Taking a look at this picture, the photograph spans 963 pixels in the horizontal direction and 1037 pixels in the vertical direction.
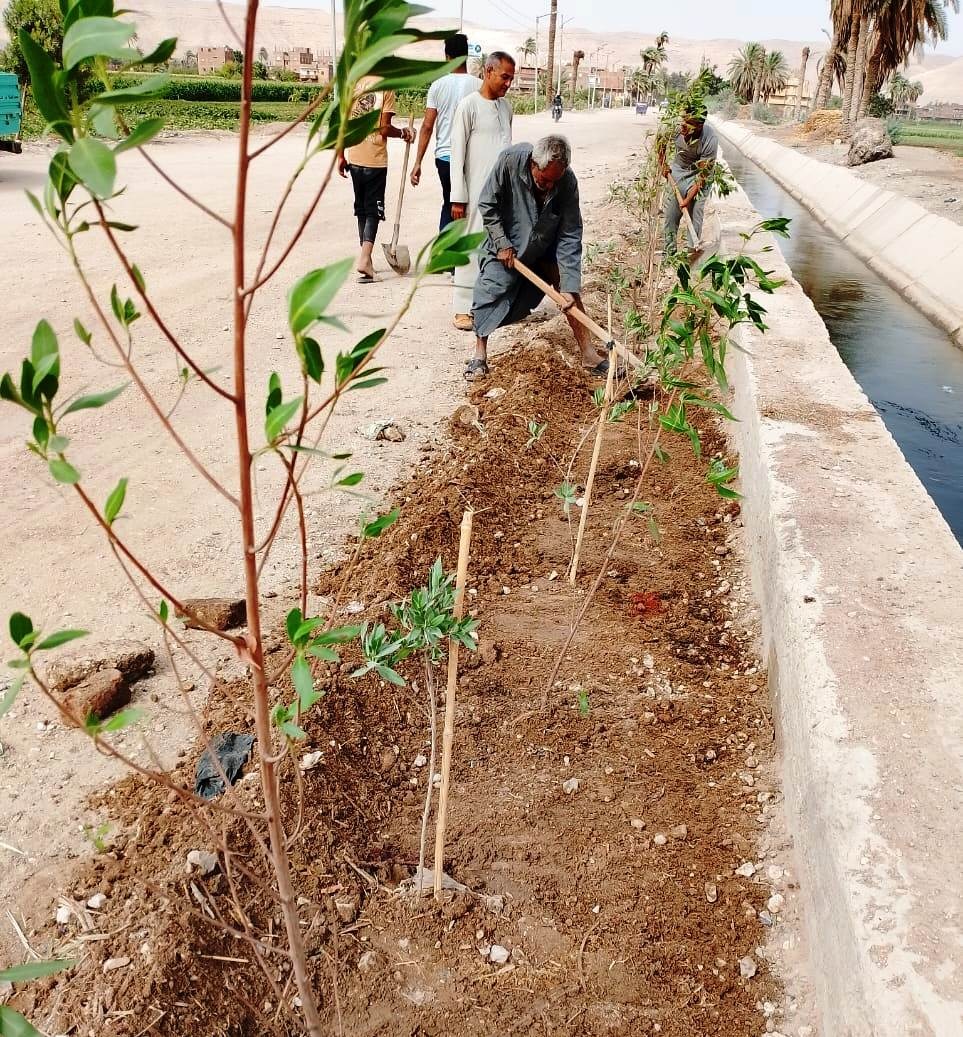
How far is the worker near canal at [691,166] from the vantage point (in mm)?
6188

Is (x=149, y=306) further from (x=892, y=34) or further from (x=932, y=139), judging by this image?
(x=932, y=139)

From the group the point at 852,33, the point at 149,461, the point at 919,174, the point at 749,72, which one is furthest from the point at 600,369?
the point at 749,72

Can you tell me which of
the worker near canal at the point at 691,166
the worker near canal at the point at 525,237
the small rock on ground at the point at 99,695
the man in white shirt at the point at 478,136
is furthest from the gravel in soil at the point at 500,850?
the worker near canal at the point at 691,166

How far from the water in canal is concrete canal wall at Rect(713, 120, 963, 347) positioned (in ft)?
0.49

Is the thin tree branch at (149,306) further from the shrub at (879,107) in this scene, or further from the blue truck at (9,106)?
the shrub at (879,107)

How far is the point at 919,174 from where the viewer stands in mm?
16422

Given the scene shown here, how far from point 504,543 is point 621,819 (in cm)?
132

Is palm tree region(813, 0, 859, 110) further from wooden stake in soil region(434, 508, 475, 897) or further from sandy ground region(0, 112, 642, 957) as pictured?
wooden stake in soil region(434, 508, 475, 897)

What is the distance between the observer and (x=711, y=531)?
357cm

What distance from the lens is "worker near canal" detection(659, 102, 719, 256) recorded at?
6.19m

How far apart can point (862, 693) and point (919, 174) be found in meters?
17.1

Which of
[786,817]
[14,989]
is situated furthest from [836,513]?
[14,989]

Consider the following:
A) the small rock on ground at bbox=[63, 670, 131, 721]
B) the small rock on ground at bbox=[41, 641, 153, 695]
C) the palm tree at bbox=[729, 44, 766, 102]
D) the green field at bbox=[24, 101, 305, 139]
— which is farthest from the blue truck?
the palm tree at bbox=[729, 44, 766, 102]

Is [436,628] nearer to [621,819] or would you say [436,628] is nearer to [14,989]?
[621,819]
